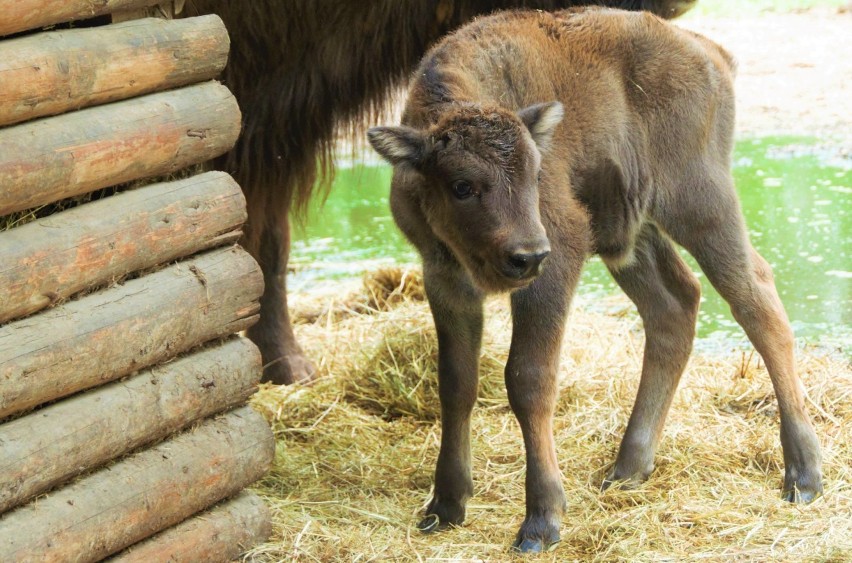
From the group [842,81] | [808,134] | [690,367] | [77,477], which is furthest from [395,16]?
[842,81]

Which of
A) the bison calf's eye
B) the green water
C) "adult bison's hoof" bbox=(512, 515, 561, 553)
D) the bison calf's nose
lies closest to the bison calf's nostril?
the bison calf's nose

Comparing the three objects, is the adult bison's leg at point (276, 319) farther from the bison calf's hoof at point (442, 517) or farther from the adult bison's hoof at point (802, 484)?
the adult bison's hoof at point (802, 484)

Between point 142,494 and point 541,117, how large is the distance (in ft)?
6.66

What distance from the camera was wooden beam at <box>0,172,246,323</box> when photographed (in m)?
3.82

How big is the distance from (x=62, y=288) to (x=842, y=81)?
34.8 feet

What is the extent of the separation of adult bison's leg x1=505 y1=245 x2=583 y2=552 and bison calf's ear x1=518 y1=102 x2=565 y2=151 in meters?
0.48

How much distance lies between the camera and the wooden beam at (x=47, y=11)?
3.83 meters

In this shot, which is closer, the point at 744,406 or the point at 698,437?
the point at 698,437

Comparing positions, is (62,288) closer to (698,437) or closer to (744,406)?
(698,437)

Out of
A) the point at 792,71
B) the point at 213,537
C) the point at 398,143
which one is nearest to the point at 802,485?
the point at 398,143

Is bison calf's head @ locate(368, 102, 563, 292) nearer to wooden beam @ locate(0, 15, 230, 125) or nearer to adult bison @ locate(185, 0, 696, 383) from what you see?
wooden beam @ locate(0, 15, 230, 125)

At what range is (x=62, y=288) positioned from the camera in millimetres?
3953

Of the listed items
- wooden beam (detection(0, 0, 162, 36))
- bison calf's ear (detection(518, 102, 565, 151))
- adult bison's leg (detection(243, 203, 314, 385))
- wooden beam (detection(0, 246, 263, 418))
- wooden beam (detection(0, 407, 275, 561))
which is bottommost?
adult bison's leg (detection(243, 203, 314, 385))

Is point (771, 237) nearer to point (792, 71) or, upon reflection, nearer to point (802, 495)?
point (802, 495)
